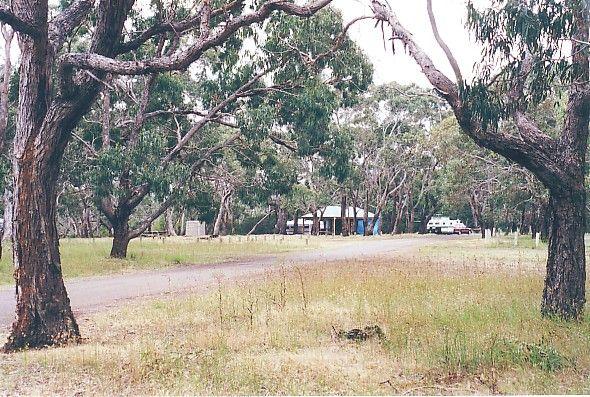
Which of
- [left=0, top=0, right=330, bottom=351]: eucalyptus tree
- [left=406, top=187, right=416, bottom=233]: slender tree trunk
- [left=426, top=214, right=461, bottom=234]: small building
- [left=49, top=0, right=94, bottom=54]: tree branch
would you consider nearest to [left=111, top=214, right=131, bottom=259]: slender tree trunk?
[left=49, top=0, right=94, bottom=54]: tree branch

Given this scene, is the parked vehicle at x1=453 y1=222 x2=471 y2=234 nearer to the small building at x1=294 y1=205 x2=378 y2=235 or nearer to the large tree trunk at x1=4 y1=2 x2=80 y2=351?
the small building at x1=294 y1=205 x2=378 y2=235

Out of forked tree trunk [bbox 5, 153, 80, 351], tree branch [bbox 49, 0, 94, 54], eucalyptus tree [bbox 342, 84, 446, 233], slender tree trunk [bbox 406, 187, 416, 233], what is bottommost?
forked tree trunk [bbox 5, 153, 80, 351]

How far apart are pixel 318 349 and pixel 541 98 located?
484 centimetres

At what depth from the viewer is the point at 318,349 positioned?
7.27 m

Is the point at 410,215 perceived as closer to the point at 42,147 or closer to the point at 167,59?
the point at 167,59

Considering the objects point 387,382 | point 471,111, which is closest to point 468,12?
point 471,111

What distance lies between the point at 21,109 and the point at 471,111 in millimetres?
5857

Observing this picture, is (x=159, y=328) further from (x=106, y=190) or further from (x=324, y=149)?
(x=324, y=149)

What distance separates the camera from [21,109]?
7.78m

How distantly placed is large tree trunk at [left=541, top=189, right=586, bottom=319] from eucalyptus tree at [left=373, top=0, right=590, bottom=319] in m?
0.01

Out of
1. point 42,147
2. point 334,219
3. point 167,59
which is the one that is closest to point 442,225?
point 334,219

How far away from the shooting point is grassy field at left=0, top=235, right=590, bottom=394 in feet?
19.2

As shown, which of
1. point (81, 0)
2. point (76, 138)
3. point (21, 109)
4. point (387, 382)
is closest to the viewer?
point (387, 382)

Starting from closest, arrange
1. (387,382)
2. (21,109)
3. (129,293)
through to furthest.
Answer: (387,382), (21,109), (129,293)
